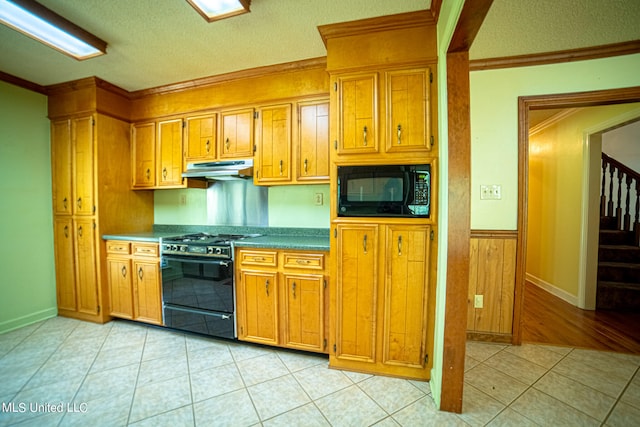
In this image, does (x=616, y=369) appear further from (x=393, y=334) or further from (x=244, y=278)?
(x=244, y=278)

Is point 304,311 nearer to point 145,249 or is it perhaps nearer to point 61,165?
point 145,249

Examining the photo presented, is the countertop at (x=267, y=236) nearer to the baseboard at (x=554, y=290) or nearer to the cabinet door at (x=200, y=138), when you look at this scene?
the cabinet door at (x=200, y=138)

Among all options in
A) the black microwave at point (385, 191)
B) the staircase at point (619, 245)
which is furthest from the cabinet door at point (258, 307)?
the staircase at point (619, 245)

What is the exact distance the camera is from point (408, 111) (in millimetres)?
1720

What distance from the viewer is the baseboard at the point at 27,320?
7.93 ft

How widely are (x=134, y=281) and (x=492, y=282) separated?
3.45 metres

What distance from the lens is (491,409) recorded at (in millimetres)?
1510

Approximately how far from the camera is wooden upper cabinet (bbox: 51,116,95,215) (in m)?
2.59

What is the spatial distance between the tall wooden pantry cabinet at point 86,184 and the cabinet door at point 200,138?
0.86 meters

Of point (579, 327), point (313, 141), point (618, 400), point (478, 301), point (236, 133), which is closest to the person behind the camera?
point (618, 400)

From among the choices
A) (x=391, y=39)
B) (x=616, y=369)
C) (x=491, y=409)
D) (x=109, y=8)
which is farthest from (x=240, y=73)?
(x=616, y=369)

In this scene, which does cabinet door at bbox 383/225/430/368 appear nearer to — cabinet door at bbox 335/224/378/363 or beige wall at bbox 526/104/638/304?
cabinet door at bbox 335/224/378/363

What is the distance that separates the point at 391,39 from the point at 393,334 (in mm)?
2087

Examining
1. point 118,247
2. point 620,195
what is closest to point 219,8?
point 118,247
